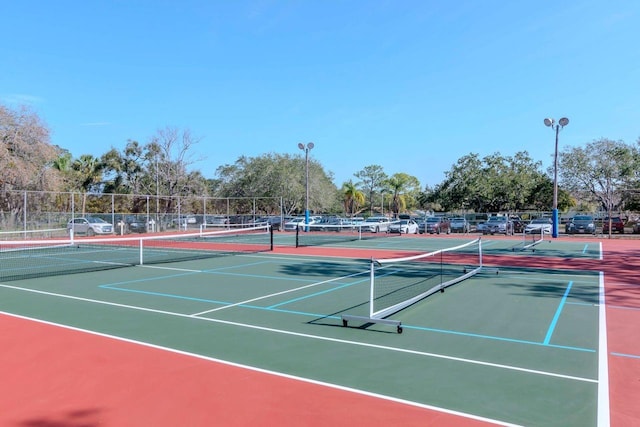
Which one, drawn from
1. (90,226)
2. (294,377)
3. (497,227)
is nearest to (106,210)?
(90,226)

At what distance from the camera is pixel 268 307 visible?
9.90m

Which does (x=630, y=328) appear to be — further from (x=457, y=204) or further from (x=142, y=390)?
(x=457, y=204)

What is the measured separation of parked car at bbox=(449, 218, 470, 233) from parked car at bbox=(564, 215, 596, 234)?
8.39 meters

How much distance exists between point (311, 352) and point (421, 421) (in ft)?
8.16

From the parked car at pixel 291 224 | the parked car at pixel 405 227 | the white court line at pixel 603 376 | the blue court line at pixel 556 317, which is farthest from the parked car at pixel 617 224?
the white court line at pixel 603 376

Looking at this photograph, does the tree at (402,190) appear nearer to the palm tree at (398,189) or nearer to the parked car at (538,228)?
the palm tree at (398,189)

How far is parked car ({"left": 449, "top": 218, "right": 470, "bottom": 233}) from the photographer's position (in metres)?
42.9

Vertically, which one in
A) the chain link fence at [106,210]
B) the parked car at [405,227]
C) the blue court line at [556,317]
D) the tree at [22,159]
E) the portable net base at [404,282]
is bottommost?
the blue court line at [556,317]

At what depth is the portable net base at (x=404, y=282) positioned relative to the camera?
8.31m

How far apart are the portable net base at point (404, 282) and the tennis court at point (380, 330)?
22 centimetres

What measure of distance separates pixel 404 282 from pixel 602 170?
148 ft

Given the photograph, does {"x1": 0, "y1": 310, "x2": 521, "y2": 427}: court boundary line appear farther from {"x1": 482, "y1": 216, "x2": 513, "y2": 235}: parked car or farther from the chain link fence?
{"x1": 482, "y1": 216, "x2": 513, "y2": 235}: parked car

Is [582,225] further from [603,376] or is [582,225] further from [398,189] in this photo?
[398,189]

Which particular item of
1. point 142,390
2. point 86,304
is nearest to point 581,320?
point 142,390
